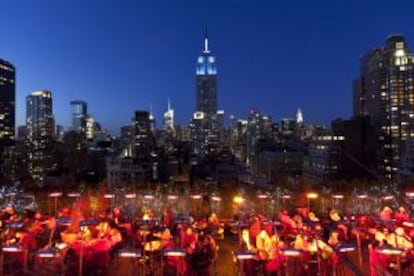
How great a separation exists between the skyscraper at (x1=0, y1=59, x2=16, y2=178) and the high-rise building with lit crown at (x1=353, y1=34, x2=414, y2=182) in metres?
61.0

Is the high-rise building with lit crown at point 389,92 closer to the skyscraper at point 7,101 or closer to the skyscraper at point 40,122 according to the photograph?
the skyscraper at point 40,122

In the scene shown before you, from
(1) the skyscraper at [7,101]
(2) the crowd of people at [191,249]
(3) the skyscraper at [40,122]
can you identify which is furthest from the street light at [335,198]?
(1) the skyscraper at [7,101]

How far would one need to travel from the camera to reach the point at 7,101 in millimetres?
100000

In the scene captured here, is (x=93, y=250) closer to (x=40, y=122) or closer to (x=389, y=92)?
(x=389, y=92)

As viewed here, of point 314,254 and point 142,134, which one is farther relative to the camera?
point 142,134

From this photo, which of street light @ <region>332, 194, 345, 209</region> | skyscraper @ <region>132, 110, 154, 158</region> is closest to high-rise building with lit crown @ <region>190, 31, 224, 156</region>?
skyscraper @ <region>132, 110, 154, 158</region>

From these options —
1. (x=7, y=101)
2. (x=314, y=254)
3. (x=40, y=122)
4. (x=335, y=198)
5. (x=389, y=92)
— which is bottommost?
(x=314, y=254)

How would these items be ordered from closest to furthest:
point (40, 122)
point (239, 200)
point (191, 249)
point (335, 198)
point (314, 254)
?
point (314, 254) < point (191, 249) < point (239, 200) < point (335, 198) < point (40, 122)

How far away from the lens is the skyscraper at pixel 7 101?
9412cm

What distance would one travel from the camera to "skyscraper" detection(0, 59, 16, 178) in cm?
9412

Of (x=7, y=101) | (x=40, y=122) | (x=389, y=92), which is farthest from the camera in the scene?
(x=40, y=122)

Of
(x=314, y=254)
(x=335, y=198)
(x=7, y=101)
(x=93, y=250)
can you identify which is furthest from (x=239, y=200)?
(x=7, y=101)

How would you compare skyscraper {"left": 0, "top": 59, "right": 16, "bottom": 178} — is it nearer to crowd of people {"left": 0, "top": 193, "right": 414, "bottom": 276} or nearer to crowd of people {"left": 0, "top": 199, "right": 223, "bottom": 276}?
crowd of people {"left": 0, "top": 199, "right": 223, "bottom": 276}

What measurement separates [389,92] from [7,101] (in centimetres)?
7258
